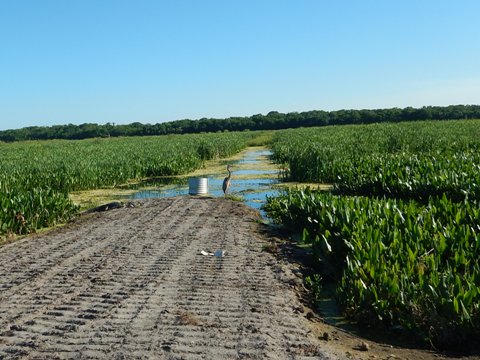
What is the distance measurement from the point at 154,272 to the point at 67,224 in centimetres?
588

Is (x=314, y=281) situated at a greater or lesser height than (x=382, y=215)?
lesser

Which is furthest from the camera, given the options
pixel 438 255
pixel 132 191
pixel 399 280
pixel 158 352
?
pixel 132 191

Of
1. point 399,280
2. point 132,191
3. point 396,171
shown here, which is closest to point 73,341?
point 399,280

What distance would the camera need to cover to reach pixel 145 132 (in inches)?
4200

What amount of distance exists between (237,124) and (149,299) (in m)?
102

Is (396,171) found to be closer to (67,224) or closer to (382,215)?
(382,215)

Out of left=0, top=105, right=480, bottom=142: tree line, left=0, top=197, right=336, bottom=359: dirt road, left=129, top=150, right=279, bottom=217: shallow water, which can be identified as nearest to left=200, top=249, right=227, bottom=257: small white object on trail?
left=0, top=197, right=336, bottom=359: dirt road

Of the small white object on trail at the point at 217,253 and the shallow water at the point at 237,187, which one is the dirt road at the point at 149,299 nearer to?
the small white object on trail at the point at 217,253

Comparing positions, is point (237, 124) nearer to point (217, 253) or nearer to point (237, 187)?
point (237, 187)

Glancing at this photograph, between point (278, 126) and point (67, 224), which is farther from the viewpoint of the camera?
point (278, 126)

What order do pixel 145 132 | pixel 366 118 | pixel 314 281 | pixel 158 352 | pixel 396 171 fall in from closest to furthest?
pixel 158 352
pixel 314 281
pixel 396 171
pixel 366 118
pixel 145 132

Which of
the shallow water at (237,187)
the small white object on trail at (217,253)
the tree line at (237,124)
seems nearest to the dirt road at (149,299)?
the small white object on trail at (217,253)

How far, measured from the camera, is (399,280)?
567 cm

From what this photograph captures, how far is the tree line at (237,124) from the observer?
314 feet
